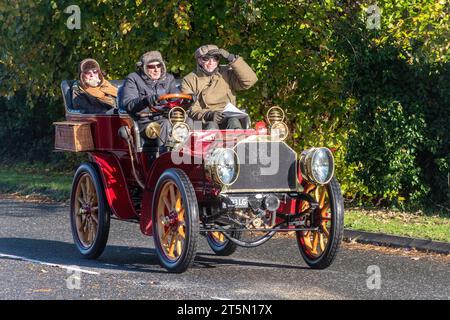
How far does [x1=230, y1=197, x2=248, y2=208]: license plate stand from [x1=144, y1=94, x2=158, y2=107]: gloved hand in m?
1.39

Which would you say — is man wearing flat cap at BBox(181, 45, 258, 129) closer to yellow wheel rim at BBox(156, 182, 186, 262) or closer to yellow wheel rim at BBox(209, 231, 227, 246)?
yellow wheel rim at BBox(156, 182, 186, 262)

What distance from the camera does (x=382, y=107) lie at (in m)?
15.3

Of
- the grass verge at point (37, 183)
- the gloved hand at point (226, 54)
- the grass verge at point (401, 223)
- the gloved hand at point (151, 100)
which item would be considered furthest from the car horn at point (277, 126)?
the grass verge at point (37, 183)

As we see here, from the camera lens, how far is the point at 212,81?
1130 centimetres

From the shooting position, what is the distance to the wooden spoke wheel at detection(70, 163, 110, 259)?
36.1 feet

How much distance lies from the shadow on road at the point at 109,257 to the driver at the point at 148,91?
115cm

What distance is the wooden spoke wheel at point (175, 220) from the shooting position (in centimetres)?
957

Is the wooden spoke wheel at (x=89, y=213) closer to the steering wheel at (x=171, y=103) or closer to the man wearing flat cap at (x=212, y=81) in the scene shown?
the steering wheel at (x=171, y=103)

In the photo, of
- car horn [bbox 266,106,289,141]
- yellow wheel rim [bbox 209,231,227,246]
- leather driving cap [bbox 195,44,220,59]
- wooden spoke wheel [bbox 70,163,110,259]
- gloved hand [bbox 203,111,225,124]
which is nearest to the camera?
car horn [bbox 266,106,289,141]

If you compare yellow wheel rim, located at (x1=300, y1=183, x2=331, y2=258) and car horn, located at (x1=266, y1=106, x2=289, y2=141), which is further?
car horn, located at (x1=266, y1=106, x2=289, y2=141)

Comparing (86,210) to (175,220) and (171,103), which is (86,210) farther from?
(175,220)

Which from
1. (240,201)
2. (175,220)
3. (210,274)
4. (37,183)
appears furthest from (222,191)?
(37,183)

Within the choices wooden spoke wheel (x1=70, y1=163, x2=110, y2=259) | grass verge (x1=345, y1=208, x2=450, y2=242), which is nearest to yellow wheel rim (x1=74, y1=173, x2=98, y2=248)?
wooden spoke wheel (x1=70, y1=163, x2=110, y2=259)

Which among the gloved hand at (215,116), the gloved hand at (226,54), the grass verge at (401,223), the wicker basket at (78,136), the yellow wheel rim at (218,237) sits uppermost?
the gloved hand at (226,54)
